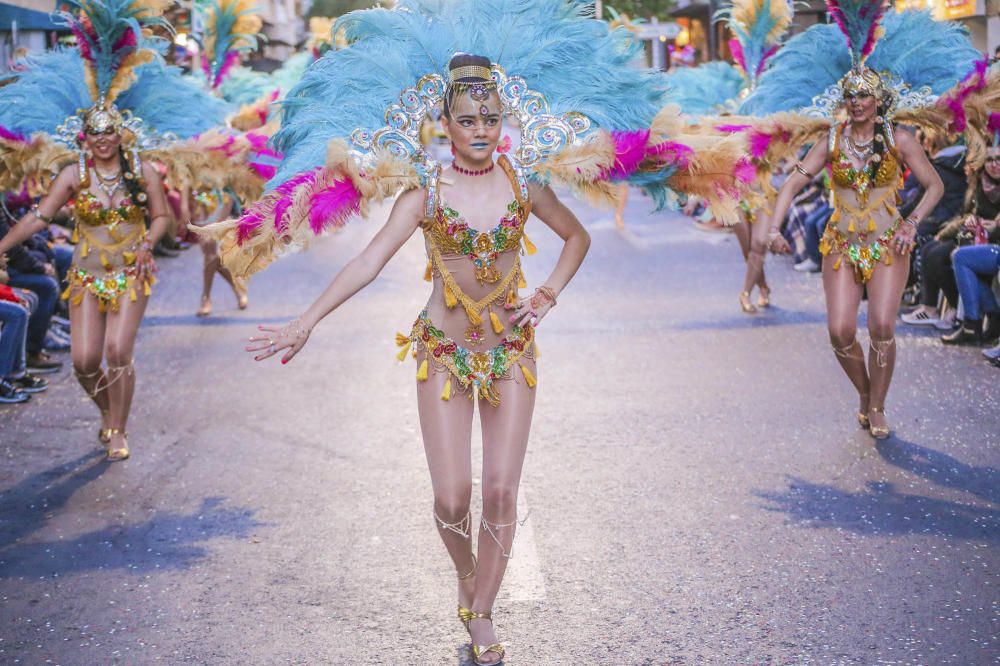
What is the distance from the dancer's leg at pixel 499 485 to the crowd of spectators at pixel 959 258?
5.15 metres

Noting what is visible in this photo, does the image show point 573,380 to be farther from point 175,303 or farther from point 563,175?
point 175,303

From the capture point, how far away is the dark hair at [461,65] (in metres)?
4.58

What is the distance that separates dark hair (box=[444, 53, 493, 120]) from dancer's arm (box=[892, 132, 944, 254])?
3496 mm

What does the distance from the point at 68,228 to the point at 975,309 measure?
949 centimetres

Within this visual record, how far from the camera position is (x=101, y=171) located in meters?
7.68

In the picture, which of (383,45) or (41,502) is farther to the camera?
(41,502)

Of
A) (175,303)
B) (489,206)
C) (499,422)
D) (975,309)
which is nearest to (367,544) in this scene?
(499,422)

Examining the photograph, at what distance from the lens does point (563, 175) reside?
4.86 meters

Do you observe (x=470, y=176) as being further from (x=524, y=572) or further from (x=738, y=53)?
(x=738, y=53)

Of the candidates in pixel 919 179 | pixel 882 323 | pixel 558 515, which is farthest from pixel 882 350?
pixel 558 515

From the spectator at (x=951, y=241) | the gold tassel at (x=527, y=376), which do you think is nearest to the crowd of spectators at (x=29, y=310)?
the gold tassel at (x=527, y=376)

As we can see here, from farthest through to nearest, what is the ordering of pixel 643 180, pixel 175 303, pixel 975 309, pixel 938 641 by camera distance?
pixel 175 303
pixel 975 309
pixel 643 180
pixel 938 641

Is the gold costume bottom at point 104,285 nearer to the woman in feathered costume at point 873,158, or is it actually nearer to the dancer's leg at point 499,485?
the dancer's leg at point 499,485

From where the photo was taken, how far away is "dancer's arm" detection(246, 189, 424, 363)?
439 centimetres
